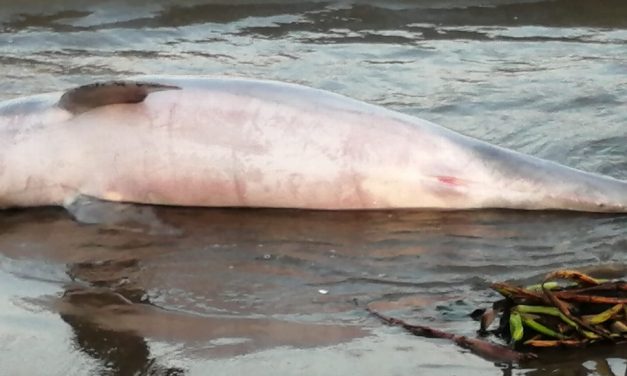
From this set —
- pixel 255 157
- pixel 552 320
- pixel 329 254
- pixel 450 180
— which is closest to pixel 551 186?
Answer: pixel 450 180

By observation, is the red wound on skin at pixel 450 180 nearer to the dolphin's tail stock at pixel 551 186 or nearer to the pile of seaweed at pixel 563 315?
the dolphin's tail stock at pixel 551 186

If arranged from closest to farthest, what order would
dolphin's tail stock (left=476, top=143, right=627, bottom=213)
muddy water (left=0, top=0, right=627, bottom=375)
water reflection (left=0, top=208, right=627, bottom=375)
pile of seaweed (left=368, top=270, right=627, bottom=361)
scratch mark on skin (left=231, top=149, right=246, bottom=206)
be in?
pile of seaweed (left=368, top=270, right=627, bottom=361), muddy water (left=0, top=0, right=627, bottom=375), water reflection (left=0, top=208, right=627, bottom=375), dolphin's tail stock (left=476, top=143, right=627, bottom=213), scratch mark on skin (left=231, top=149, right=246, bottom=206)

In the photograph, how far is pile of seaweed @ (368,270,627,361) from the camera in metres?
3.40

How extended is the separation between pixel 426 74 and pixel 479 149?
2.50 m

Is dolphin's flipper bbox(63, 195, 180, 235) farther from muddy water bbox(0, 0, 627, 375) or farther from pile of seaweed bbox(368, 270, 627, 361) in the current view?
pile of seaweed bbox(368, 270, 627, 361)

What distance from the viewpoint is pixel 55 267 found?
4602mm

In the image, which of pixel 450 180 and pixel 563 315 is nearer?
pixel 563 315

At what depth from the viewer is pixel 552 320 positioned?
347cm

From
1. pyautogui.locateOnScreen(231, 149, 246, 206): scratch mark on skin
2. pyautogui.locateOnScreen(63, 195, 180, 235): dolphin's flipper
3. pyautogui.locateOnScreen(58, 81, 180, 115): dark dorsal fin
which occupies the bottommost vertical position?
pyautogui.locateOnScreen(63, 195, 180, 235): dolphin's flipper

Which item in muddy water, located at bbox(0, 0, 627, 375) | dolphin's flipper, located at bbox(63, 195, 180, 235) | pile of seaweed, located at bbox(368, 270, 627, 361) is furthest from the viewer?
dolphin's flipper, located at bbox(63, 195, 180, 235)

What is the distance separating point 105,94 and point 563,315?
8.72 ft

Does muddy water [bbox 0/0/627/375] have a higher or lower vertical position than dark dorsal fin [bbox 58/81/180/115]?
lower

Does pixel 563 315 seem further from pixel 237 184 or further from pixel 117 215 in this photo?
pixel 117 215

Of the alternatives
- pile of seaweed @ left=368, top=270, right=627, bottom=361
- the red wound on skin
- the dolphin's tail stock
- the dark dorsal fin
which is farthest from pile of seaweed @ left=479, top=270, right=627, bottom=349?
the dark dorsal fin
